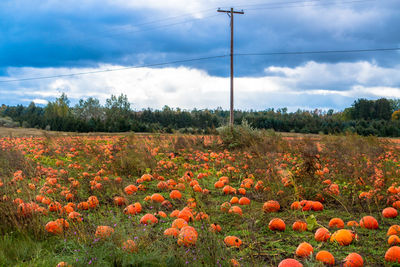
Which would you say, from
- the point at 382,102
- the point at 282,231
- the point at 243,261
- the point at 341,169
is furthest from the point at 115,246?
the point at 382,102

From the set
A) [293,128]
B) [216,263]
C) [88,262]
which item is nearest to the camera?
[216,263]

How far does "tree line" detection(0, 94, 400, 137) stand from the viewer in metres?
29.3

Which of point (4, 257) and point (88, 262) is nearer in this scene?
point (88, 262)

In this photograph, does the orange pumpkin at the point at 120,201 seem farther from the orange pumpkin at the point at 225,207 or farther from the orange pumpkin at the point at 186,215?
the orange pumpkin at the point at 225,207

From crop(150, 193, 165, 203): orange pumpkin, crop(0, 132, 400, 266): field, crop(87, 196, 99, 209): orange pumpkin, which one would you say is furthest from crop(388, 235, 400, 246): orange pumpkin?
crop(87, 196, 99, 209): orange pumpkin

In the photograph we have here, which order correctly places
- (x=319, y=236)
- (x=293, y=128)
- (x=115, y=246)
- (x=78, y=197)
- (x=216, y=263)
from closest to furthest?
1. (x=216, y=263)
2. (x=115, y=246)
3. (x=319, y=236)
4. (x=78, y=197)
5. (x=293, y=128)

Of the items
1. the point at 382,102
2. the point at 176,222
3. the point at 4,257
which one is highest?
the point at 382,102

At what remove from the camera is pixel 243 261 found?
2604 mm

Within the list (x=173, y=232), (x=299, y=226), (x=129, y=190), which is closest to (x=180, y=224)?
(x=173, y=232)

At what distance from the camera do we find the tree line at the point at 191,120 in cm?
2927

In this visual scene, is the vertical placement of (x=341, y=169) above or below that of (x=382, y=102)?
below

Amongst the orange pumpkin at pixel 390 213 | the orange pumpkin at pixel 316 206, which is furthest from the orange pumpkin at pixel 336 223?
the orange pumpkin at pixel 390 213

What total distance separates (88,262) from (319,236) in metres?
2.03

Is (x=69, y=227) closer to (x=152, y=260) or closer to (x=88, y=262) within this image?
(x=88, y=262)
